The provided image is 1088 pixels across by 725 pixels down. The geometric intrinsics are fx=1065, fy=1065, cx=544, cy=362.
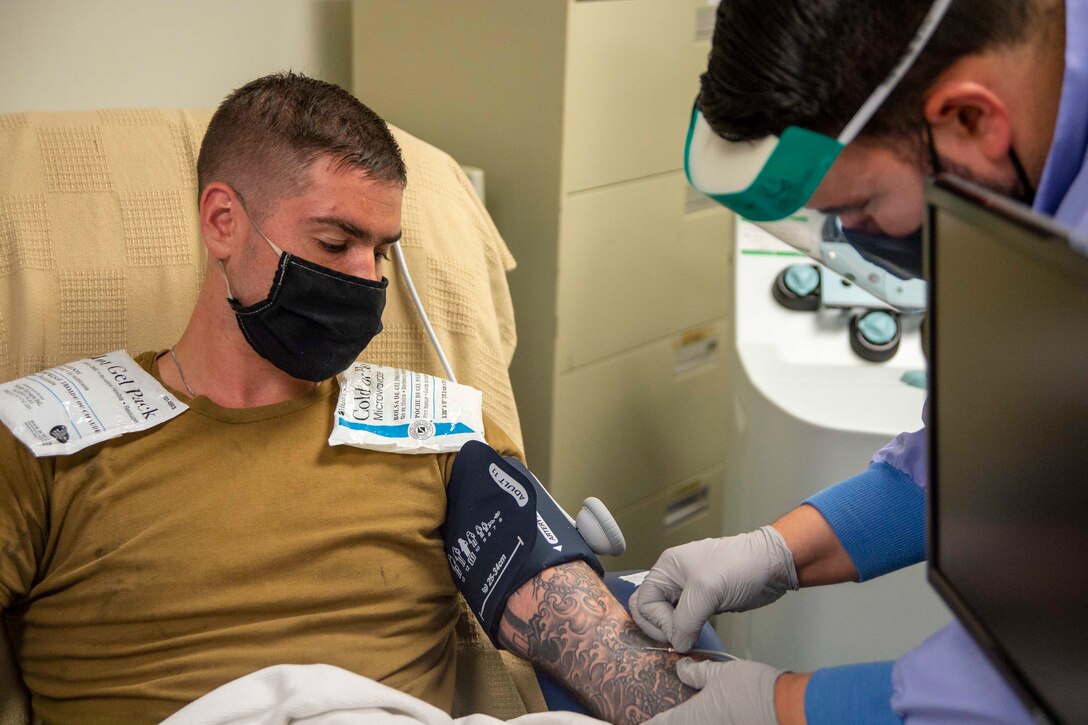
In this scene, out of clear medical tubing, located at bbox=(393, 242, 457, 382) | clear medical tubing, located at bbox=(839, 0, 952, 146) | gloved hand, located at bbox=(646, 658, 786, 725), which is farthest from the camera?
clear medical tubing, located at bbox=(393, 242, 457, 382)

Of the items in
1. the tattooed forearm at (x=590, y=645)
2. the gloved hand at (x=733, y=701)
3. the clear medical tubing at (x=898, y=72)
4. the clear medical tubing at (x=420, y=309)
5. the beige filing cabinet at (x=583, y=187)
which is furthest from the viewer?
the beige filing cabinet at (x=583, y=187)

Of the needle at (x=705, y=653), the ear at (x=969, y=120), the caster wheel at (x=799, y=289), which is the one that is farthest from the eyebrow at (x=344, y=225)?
the caster wheel at (x=799, y=289)

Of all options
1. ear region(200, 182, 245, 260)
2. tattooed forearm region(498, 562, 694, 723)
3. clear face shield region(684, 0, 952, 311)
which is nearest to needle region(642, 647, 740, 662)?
tattooed forearm region(498, 562, 694, 723)

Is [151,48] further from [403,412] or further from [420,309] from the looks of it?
[403,412]

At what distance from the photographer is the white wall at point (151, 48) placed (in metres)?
1.93

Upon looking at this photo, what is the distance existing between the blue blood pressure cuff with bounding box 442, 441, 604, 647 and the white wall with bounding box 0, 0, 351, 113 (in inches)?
44.7

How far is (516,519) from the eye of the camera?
A: 4.45 feet

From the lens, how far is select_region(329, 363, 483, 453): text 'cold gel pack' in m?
1.44

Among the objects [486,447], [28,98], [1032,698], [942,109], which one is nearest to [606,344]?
[486,447]

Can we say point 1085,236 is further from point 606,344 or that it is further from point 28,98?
point 28,98

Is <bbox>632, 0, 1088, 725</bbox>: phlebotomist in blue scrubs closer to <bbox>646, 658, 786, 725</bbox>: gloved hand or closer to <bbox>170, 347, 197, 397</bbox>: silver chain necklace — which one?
<bbox>646, 658, 786, 725</bbox>: gloved hand

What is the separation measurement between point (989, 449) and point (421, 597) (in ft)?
2.72

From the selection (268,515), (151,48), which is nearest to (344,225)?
(268,515)

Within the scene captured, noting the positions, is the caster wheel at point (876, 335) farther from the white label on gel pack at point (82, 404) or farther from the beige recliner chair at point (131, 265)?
the white label on gel pack at point (82, 404)
